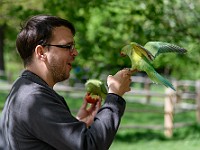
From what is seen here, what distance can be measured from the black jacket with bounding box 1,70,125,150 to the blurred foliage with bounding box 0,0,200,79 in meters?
2.72

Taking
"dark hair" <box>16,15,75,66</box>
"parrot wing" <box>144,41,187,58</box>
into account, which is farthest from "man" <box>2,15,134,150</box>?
"parrot wing" <box>144,41,187,58</box>

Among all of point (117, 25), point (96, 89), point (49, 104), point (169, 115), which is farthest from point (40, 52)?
point (169, 115)

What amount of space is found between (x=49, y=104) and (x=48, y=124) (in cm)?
9

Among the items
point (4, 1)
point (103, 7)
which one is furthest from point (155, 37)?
point (4, 1)

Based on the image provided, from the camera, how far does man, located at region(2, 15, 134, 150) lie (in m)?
1.78

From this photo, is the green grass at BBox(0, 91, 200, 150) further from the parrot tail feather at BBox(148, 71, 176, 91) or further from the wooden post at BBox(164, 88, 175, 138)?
the parrot tail feather at BBox(148, 71, 176, 91)

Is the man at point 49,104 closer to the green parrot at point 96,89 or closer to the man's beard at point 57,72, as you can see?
the man's beard at point 57,72

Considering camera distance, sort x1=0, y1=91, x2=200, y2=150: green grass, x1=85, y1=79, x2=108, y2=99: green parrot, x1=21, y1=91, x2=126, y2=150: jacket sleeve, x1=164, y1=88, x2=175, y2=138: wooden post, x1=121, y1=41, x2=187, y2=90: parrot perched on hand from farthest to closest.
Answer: x1=164, y1=88, x2=175, y2=138: wooden post
x1=0, y1=91, x2=200, y2=150: green grass
x1=85, y1=79, x2=108, y2=99: green parrot
x1=121, y1=41, x2=187, y2=90: parrot perched on hand
x1=21, y1=91, x2=126, y2=150: jacket sleeve

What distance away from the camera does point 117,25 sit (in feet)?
18.0

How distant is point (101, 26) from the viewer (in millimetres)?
5668

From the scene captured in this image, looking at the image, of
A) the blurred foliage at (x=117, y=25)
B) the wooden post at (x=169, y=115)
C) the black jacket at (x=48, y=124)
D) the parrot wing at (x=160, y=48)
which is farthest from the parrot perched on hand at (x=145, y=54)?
the wooden post at (x=169, y=115)

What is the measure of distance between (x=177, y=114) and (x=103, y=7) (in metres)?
9.29

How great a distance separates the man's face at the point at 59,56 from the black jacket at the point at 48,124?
9cm

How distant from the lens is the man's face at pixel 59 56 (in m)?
1.95
